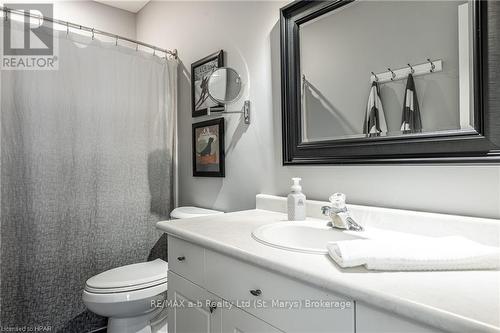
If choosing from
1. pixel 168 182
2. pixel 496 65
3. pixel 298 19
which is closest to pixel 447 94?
pixel 496 65

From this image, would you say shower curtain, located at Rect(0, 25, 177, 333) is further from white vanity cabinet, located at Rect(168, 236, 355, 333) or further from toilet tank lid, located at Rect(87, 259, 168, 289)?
white vanity cabinet, located at Rect(168, 236, 355, 333)

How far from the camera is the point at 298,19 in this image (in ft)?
4.40

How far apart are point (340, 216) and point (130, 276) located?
4.05 feet

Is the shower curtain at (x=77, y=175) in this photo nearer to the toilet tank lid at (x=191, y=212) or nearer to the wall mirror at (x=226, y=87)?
the toilet tank lid at (x=191, y=212)

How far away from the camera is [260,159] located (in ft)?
5.17

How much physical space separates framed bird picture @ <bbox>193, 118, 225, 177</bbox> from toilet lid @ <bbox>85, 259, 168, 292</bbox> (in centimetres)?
66

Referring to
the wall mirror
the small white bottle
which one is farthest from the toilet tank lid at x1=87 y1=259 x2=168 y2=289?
the wall mirror

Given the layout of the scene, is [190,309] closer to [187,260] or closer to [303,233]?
[187,260]

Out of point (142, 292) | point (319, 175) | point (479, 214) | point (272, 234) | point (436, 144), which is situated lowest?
point (142, 292)

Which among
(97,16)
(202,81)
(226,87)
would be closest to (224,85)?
(226,87)

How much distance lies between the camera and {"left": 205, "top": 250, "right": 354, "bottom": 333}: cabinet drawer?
660 millimetres

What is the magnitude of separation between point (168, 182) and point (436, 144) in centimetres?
173

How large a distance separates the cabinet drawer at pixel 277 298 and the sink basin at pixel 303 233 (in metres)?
0.17

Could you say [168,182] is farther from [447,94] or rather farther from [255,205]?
[447,94]
